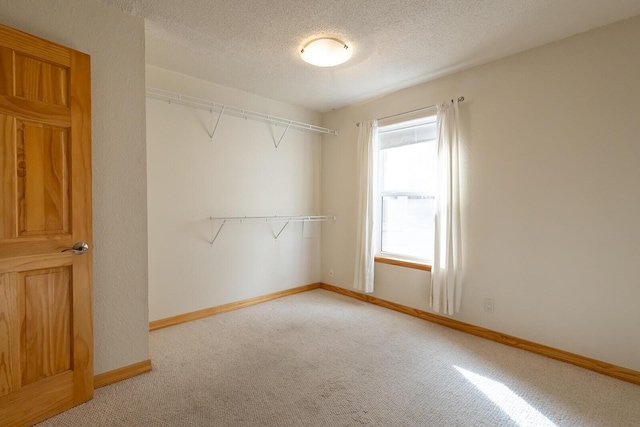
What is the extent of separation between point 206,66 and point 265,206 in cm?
164

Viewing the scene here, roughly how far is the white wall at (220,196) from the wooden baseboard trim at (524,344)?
1470 millimetres

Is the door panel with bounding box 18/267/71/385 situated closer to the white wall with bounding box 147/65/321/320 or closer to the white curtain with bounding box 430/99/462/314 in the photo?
the white wall with bounding box 147/65/321/320

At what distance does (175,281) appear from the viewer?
3066mm

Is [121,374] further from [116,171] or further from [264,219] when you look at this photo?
[264,219]

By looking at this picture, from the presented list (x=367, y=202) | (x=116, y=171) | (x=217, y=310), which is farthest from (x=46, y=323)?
(x=367, y=202)

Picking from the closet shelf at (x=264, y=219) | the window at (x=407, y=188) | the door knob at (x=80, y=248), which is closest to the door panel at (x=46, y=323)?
the door knob at (x=80, y=248)

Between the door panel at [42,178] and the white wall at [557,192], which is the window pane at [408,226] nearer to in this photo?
the white wall at [557,192]

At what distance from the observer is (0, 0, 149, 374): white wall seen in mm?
1919

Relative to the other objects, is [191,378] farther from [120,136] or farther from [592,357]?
[592,357]

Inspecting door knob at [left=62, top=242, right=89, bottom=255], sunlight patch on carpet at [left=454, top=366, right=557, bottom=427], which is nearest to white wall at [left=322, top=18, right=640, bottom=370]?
sunlight patch on carpet at [left=454, top=366, right=557, bottom=427]

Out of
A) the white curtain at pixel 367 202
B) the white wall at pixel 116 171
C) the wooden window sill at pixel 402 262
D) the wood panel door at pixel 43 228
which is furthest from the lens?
the white curtain at pixel 367 202

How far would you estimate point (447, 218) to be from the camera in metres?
2.95

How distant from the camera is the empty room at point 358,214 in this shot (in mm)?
1706

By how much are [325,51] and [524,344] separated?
292 cm
